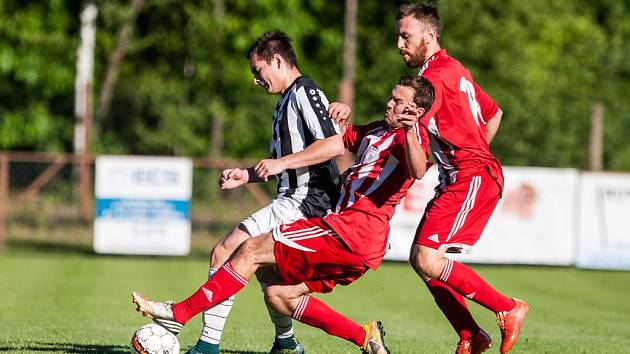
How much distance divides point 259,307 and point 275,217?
540 centimetres

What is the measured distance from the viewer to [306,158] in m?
6.55

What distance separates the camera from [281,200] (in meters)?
7.12

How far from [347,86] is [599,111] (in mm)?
6167

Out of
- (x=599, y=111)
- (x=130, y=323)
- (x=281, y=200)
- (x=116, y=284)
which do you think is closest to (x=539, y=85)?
(x=599, y=111)

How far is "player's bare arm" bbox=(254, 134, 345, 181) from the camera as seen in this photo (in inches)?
251

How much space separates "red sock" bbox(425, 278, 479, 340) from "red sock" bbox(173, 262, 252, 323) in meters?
1.40

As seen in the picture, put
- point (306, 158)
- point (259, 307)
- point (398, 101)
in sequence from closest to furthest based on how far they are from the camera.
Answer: point (398, 101), point (306, 158), point (259, 307)

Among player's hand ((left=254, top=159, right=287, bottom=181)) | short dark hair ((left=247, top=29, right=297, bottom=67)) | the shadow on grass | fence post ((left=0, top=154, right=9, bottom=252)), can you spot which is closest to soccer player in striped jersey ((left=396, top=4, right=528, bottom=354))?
short dark hair ((left=247, top=29, right=297, bottom=67))

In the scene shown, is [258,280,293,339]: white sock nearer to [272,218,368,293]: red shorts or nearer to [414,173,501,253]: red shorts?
[272,218,368,293]: red shorts

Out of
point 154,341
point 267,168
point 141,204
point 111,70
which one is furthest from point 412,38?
point 111,70

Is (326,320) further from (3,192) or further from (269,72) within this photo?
(3,192)

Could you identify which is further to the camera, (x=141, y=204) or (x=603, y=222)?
(x=603, y=222)

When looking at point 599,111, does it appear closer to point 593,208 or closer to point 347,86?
point 593,208

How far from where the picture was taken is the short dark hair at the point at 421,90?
20.8 ft
